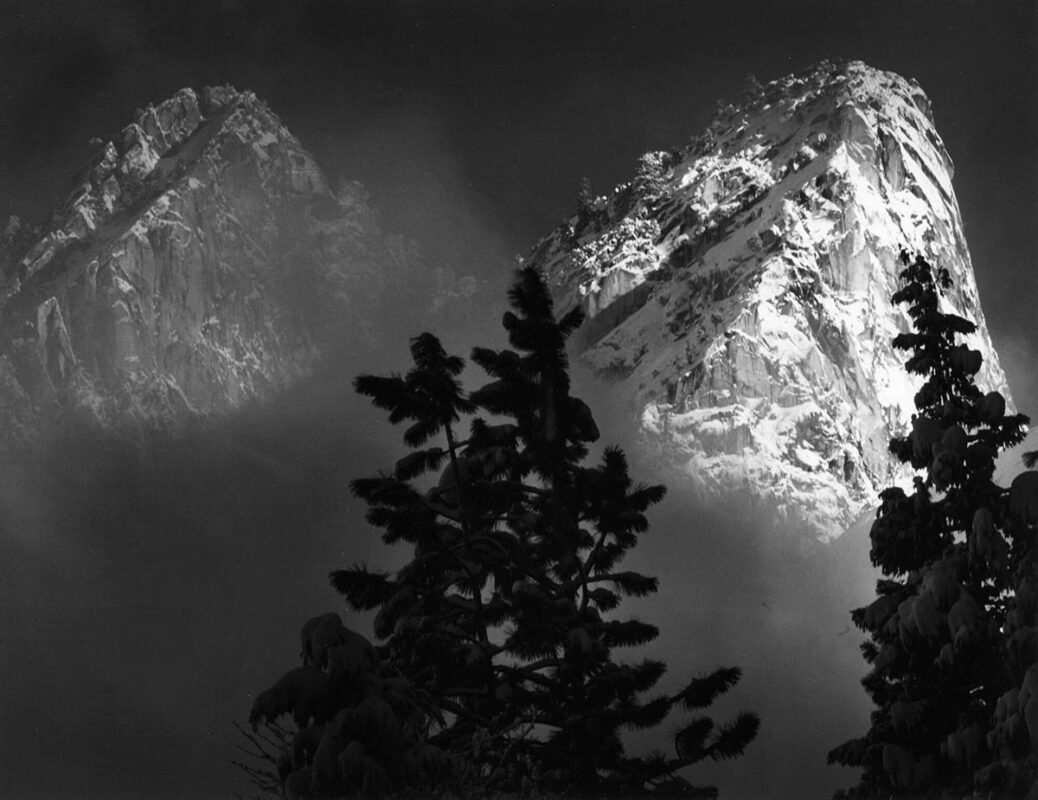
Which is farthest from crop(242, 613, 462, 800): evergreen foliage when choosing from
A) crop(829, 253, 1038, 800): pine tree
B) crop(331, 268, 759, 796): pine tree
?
crop(829, 253, 1038, 800): pine tree

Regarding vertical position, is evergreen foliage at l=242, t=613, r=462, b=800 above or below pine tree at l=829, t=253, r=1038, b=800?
below

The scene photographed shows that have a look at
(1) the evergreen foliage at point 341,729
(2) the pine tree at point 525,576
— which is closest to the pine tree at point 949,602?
(2) the pine tree at point 525,576

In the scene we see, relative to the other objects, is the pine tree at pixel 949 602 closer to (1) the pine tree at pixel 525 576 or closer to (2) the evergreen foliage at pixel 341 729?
(1) the pine tree at pixel 525 576

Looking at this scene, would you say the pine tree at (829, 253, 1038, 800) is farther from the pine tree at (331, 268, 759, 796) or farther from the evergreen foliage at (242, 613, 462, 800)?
the evergreen foliage at (242, 613, 462, 800)

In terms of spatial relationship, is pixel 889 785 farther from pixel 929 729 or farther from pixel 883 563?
pixel 883 563

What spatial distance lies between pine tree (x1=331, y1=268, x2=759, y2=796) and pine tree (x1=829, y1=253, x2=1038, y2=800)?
379 cm

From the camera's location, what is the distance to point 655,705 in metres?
23.1

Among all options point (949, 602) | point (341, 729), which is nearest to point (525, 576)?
point (949, 602)

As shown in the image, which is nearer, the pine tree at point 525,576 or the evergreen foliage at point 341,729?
the evergreen foliage at point 341,729

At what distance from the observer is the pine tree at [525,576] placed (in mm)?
22297

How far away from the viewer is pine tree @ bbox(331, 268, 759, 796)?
2230 centimetres

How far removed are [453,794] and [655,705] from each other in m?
9.11

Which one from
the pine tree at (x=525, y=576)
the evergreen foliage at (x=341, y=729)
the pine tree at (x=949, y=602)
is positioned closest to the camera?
the evergreen foliage at (x=341, y=729)

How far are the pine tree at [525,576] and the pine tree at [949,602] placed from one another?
3.79 meters
